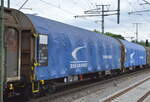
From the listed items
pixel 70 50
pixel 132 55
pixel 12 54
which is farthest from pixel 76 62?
pixel 132 55

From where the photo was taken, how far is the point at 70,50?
39.5 ft

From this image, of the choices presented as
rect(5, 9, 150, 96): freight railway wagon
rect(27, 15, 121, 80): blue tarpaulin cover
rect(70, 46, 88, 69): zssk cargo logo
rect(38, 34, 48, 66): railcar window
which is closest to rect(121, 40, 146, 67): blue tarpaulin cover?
rect(27, 15, 121, 80): blue tarpaulin cover

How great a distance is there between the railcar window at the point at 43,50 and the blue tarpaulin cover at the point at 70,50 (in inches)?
7.5

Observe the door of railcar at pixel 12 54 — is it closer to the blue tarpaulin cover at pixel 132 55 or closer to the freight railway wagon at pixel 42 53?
the freight railway wagon at pixel 42 53

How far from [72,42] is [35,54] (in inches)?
139

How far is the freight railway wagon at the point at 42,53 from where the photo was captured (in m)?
8.30

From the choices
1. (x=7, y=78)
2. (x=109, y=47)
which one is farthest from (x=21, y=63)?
(x=109, y=47)

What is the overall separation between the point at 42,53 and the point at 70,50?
264 centimetres

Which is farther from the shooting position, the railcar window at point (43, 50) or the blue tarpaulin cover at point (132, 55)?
the blue tarpaulin cover at point (132, 55)

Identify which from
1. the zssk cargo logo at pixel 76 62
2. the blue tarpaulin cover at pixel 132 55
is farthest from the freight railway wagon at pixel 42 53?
the blue tarpaulin cover at pixel 132 55

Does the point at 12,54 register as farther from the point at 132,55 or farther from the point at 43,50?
the point at 132,55

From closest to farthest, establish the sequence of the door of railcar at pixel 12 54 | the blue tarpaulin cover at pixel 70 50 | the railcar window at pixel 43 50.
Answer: the door of railcar at pixel 12 54, the railcar window at pixel 43 50, the blue tarpaulin cover at pixel 70 50

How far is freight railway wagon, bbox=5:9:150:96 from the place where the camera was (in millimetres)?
A: 8297

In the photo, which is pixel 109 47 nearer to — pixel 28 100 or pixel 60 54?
pixel 60 54
